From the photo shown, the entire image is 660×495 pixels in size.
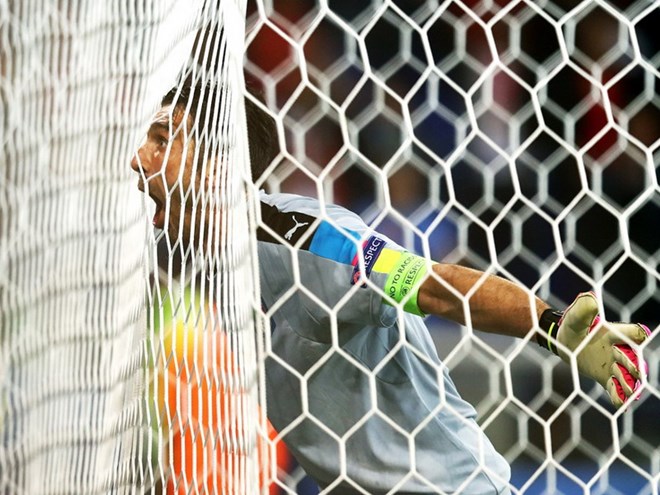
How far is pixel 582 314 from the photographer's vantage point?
0.56 meters

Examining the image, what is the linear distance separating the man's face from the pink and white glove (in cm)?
28

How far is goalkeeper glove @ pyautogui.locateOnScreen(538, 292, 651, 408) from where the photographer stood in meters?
0.54

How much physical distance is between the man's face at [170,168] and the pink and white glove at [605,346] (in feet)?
0.91

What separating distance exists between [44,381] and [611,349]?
1.21 feet

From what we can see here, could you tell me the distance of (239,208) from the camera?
0.60 m

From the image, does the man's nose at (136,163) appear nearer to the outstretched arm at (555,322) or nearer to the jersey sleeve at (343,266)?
A: the jersey sleeve at (343,266)

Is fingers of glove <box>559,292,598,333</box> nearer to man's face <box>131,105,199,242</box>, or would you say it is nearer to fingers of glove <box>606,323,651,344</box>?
fingers of glove <box>606,323,651,344</box>

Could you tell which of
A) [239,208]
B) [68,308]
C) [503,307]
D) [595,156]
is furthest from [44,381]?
[595,156]

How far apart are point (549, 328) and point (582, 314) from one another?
36mm

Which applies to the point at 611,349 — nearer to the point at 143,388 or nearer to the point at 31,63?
the point at 143,388

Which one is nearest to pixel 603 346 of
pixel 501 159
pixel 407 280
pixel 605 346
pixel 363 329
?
pixel 605 346

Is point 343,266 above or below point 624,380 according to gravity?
below

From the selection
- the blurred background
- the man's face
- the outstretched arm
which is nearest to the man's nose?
the man's face

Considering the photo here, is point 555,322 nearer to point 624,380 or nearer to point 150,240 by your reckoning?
point 624,380
